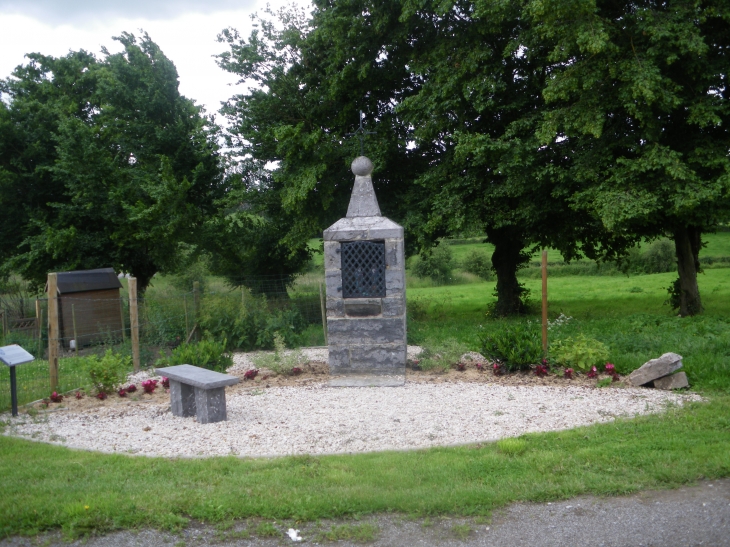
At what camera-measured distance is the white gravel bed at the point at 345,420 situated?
598 cm

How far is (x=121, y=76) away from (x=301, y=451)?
1648 centimetres

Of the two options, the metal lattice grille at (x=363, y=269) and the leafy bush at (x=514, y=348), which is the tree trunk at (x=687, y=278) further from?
the metal lattice grille at (x=363, y=269)

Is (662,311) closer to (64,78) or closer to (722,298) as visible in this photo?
(722,298)

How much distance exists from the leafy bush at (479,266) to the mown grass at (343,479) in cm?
2367

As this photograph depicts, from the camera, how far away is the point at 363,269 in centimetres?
906

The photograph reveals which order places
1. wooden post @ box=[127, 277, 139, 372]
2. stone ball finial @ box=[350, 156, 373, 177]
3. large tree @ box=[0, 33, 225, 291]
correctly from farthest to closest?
large tree @ box=[0, 33, 225, 291]
wooden post @ box=[127, 277, 139, 372]
stone ball finial @ box=[350, 156, 373, 177]

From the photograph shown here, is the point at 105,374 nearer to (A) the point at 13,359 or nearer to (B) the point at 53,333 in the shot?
(B) the point at 53,333

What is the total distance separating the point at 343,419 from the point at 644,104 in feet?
29.2

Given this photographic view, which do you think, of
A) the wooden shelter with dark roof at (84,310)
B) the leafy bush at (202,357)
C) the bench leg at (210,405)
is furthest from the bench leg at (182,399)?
the wooden shelter with dark roof at (84,310)

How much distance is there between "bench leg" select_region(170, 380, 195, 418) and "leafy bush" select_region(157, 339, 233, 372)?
1.56 m

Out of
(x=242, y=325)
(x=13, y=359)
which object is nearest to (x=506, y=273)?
(x=242, y=325)

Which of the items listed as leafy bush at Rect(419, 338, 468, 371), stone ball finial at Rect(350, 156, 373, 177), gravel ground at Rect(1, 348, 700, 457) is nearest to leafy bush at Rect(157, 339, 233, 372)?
gravel ground at Rect(1, 348, 700, 457)

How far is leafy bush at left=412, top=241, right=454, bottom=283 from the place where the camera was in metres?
28.3

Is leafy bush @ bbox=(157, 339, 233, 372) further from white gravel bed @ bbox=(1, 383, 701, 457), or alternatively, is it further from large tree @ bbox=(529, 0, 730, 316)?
large tree @ bbox=(529, 0, 730, 316)
